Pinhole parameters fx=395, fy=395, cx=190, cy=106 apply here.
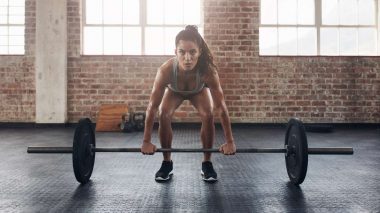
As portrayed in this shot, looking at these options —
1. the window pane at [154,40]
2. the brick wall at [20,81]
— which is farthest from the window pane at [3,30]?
the window pane at [154,40]

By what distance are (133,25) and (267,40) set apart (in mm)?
2383

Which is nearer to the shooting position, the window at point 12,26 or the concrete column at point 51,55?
the concrete column at point 51,55

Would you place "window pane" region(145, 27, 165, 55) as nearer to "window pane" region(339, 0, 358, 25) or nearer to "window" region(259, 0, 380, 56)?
"window" region(259, 0, 380, 56)

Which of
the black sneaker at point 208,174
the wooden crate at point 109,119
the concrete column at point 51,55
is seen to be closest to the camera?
the black sneaker at point 208,174

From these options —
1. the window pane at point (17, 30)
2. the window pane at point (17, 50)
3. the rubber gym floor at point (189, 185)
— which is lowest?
the rubber gym floor at point (189, 185)

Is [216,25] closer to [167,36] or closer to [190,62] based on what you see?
[167,36]

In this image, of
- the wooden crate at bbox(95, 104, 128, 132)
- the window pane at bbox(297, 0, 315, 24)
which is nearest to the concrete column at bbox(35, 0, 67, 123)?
the wooden crate at bbox(95, 104, 128, 132)

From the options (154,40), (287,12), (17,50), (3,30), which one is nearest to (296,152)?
(154,40)

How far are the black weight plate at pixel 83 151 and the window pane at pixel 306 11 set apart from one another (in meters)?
5.24

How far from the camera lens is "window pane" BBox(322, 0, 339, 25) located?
276 inches

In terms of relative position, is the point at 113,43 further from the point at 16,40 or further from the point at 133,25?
the point at 16,40

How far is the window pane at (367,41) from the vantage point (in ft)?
23.1

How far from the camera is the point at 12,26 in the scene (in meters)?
6.99

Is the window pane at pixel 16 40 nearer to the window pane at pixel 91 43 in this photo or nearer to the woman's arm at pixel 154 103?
the window pane at pixel 91 43
